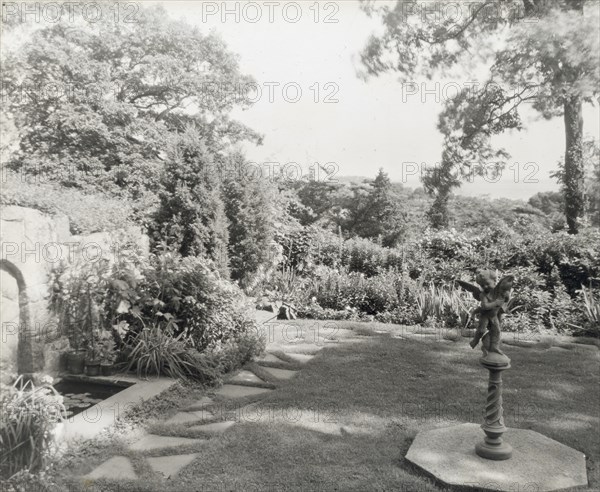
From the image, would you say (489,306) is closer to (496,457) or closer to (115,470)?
(496,457)

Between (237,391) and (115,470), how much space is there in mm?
1574

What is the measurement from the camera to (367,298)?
7.88 meters

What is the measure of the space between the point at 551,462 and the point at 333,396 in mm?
1749

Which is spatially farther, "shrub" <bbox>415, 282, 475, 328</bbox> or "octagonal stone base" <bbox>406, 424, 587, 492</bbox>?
"shrub" <bbox>415, 282, 475, 328</bbox>

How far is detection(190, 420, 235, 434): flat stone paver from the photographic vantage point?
358 centimetres

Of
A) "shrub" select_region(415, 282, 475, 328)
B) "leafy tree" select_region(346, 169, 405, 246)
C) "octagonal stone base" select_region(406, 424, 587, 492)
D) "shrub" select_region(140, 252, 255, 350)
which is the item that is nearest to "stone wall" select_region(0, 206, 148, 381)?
"shrub" select_region(140, 252, 255, 350)

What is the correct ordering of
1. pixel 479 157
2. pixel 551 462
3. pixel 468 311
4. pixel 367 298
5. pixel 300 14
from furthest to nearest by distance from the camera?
pixel 479 157 < pixel 367 298 < pixel 468 311 < pixel 300 14 < pixel 551 462

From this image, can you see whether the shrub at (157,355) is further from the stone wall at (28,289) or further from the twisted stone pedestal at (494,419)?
the twisted stone pedestal at (494,419)

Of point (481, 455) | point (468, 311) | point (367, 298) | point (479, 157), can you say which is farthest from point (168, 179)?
point (479, 157)

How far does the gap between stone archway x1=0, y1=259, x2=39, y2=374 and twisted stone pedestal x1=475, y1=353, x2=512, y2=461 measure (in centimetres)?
369

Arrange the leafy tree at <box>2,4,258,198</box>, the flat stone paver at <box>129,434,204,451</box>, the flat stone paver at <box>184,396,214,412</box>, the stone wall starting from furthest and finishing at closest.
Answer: the leafy tree at <box>2,4,258,198</box>, the stone wall, the flat stone paver at <box>184,396,214,412</box>, the flat stone paver at <box>129,434,204,451</box>

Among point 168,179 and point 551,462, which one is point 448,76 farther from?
point 551,462

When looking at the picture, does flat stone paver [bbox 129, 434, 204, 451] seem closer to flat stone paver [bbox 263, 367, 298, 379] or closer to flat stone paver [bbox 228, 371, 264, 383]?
flat stone paver [bbox 228, 371, 264, 383]

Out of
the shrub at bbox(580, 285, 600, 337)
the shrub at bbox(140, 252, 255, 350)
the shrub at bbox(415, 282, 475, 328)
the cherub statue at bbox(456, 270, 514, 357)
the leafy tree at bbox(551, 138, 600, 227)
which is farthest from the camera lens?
the leafy tree at bbox(551, 138, 600, 227)
